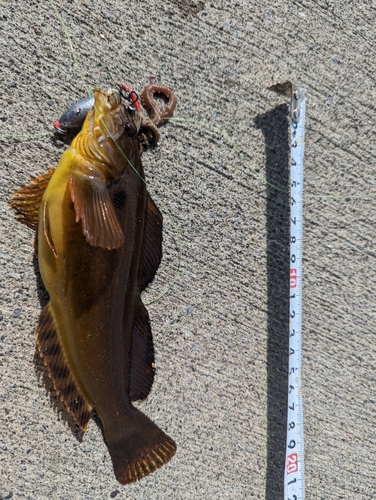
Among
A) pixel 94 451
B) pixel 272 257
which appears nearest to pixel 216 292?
pixel 272 257

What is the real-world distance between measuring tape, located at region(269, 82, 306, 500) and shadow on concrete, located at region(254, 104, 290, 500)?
8cm

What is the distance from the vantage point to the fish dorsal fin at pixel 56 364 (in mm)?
2090

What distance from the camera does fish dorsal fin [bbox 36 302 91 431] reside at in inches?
82.3

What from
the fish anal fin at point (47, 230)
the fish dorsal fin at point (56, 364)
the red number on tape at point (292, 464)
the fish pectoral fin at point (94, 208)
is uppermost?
the fish pectoral fin at point (94, 208)

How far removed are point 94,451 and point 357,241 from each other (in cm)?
186

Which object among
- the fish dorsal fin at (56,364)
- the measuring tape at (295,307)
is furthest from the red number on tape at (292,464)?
the fish dorsal fin at (56,364)

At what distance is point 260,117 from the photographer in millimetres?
2605

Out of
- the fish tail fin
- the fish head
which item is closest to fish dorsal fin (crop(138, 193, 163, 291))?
the fish head

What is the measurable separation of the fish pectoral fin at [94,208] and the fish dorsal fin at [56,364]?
0.47m

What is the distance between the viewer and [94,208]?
1892mm

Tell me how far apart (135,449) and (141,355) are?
0.42 metres

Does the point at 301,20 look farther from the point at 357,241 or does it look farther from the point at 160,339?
the point at 160,339

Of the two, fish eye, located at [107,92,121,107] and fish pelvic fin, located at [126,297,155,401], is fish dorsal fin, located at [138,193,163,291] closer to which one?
fish pelvic fin, located at [126,297,155,401]

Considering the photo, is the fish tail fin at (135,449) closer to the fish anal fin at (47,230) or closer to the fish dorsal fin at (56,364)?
the fish dorsal fin at (56,364)
